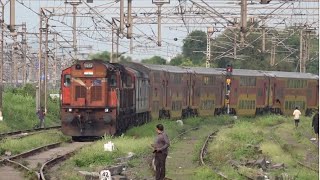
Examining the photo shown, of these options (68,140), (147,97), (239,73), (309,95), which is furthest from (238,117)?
(68,140)

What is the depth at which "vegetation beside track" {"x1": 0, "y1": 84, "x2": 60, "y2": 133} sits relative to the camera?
1649 inches

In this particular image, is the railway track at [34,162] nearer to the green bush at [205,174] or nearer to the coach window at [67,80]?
the coach window at [67,80]

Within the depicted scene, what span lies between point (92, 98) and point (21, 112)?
17.4 meters

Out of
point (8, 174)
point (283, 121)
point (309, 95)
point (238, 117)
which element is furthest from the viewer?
point (309, 95)

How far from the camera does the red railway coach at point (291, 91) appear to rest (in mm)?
52344

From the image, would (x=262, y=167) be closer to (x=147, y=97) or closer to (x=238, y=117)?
(x=147, y=97)

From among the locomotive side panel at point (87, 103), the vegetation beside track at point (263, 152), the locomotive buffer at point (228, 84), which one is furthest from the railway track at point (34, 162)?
the locomotive buffer at point (228, 84)

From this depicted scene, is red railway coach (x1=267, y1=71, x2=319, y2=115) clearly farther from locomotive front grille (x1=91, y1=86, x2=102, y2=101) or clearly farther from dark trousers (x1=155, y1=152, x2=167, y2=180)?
dark trousers (x1=155, y1=152, x2=167, y2=180)

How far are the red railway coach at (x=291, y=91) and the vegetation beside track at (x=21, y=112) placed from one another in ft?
48.3

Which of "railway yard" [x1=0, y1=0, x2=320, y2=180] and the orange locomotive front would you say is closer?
"railway yard" [x1=0, y1=0, x2=320, y2=180]

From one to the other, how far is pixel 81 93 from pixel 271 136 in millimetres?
9150

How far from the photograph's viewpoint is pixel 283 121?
46062 mm

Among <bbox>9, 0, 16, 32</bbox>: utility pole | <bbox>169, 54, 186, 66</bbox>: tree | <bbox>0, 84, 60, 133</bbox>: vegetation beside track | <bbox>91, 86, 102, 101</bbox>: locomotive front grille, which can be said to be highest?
<bbox>9, 0, 16, 32</bbox>: utility pole

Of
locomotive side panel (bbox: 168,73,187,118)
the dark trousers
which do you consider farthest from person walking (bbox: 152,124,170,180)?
locomotive side panel (bbox: 168,73,187,118)
